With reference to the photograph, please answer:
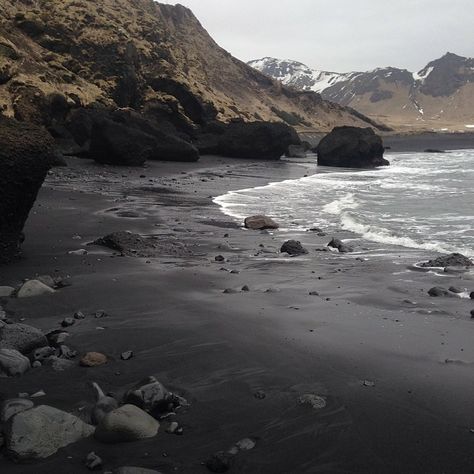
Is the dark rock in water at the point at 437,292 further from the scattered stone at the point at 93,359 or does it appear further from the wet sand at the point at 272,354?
the scattered stone at the point at 93,359

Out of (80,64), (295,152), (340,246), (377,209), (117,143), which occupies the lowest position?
(377,209)

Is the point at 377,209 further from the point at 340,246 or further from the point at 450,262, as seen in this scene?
the point at 450,262

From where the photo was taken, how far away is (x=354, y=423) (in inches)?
154

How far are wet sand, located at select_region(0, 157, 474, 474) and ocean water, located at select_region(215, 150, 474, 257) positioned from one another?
3576 millimetres

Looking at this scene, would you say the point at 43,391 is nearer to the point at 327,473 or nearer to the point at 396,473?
the point at 327,473

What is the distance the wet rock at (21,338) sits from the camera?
486cm

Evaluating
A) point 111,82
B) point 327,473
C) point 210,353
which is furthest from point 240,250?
point 111,82

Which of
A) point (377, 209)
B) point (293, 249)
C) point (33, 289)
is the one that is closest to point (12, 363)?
point (33, 289)

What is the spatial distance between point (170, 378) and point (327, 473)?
1.76 metres

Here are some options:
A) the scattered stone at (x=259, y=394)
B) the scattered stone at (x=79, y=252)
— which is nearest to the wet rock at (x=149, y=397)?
the scattered stone at (x=259, y=394)

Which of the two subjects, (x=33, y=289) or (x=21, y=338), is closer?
(x=21, y=338)

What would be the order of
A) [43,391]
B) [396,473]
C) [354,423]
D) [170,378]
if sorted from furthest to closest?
[170,378]
[43,391]
[354,423]
[396,473]

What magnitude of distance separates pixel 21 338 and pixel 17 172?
4043 millimetres

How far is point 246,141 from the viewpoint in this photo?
156 feet
